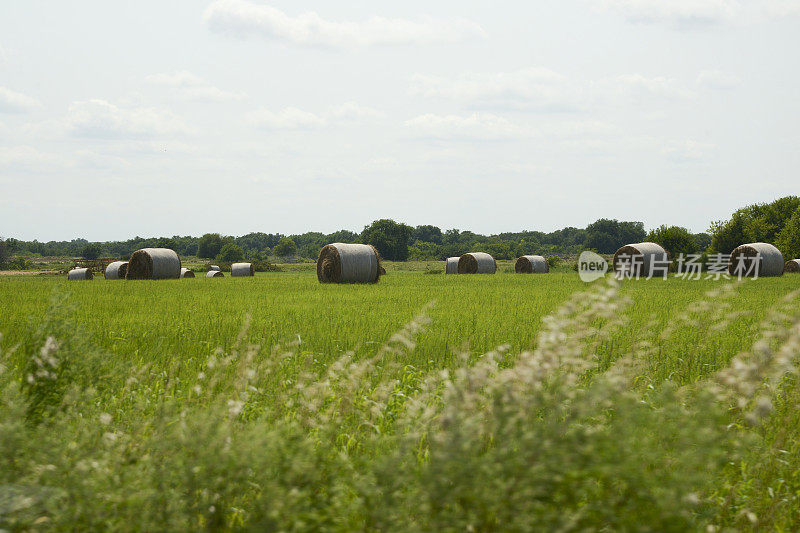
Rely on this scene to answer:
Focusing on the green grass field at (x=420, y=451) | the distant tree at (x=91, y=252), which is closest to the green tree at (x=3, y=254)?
the distant tree at (x=91, y=252)

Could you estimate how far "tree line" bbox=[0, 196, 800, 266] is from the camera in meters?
58.3

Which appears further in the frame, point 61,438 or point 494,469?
point 61,438

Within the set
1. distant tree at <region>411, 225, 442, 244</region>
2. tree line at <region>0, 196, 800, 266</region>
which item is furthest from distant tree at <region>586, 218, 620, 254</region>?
distant tree at <region>411, 225, 442, 244</region>

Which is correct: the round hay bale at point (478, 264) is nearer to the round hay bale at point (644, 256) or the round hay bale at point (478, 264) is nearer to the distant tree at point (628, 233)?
the round hay bale at point (644, 256)

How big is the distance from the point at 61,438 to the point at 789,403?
6.25 m

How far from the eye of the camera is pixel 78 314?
429 inches

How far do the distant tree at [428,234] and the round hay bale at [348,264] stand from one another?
153m

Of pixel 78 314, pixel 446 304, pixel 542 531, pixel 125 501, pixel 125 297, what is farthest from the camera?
pixel 125 297

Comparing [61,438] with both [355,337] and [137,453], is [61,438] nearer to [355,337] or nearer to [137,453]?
[137,453]

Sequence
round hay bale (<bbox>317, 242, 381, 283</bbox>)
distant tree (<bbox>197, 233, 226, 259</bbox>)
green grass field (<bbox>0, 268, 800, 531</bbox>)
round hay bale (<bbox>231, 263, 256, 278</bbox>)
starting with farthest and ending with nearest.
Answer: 1. distant tree (<bbox>197, 233, 226, 259</bbox>)
2. round hay bale (<bbox>231, 263, 256, 278</bbox>)
3. round hay bale (<bbox>317, 242, 381, 283</bbox>)
4. green grass field (<bbox>0, 268, 800, 531</bbox>)

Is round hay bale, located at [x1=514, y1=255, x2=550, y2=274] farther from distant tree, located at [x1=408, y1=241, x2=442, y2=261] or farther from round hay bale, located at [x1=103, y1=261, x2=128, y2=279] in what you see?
distant tree, located at [x1=408, y1=241, x2=442, y2=261]

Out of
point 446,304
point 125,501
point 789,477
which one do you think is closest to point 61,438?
point 125,501

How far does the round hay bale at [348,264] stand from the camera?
24.0 m

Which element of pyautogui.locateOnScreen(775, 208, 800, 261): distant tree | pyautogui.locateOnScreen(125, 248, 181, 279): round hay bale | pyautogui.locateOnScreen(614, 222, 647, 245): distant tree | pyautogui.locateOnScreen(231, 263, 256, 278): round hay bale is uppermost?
pyautogui.locateOnScreen(614, 222, 647, 245): distant tree
